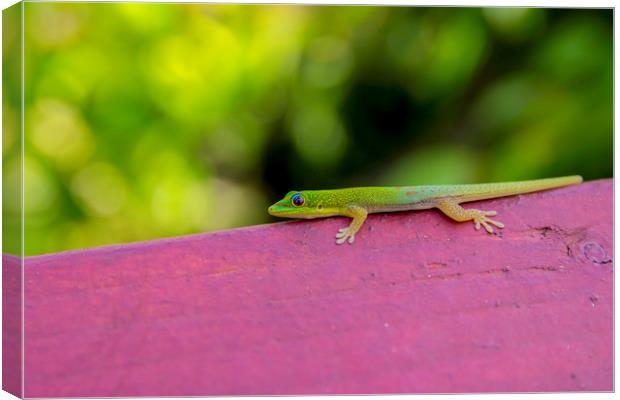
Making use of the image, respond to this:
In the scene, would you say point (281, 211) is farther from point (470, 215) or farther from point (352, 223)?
point (470, 215)

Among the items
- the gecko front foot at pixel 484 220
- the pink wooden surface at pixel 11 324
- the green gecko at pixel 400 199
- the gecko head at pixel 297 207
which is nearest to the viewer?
the pink wooden surface at pixel 11 324

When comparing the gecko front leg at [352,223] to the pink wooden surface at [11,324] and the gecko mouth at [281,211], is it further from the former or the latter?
the pink wooden surface at [11,324]

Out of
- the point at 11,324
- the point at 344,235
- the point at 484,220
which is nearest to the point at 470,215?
the point at 484,220

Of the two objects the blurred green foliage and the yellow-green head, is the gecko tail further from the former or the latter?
the yellow-green head

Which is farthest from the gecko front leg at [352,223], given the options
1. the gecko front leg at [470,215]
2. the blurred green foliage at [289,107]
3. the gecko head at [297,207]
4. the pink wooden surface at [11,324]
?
the pink wooden surface at [11,324]

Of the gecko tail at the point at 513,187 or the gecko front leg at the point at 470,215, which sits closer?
the gecko front leg at the point at 470,215

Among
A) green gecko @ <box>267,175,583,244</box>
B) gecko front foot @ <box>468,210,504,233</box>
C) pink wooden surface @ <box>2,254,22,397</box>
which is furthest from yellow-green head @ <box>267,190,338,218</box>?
pink wooden surface @ <box>2,254,22,397</box>
